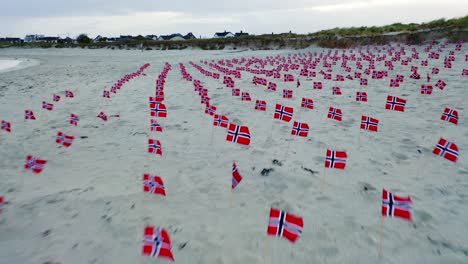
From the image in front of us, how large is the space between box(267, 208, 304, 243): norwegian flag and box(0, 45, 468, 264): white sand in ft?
3.04

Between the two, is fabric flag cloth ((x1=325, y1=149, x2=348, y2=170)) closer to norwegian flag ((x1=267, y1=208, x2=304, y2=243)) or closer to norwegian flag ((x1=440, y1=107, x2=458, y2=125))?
norwegian flag ((x1=267, y1=208, x2=304, y2=243))

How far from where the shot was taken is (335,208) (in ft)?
19.5

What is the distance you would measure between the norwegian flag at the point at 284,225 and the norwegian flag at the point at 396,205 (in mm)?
1507

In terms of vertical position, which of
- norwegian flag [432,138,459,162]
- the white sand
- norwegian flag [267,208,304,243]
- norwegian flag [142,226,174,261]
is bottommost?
the white sand

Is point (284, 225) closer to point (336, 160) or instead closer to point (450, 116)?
point (336, 160)

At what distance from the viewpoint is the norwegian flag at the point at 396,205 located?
4488 millimetres

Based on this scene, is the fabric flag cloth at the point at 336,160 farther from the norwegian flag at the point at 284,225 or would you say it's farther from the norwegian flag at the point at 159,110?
the norwegian flag at the point at 159,110

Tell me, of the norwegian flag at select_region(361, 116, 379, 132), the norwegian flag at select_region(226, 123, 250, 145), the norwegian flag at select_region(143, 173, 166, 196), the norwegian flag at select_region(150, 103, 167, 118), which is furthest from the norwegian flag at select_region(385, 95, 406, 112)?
the norwegian flag at select_region(143, 173, 166, 196)

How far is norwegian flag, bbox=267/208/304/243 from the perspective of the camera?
402 cm

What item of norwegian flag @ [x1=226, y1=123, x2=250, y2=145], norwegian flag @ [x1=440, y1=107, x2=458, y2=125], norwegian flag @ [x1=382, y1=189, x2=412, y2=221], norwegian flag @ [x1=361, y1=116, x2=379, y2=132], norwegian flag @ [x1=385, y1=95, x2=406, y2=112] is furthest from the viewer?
norwegian flag @ [x1=385, y1=95, x2=406, y2=112]

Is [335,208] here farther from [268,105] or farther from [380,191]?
[268,105]

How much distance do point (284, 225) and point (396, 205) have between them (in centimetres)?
185

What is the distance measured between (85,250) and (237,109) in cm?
925

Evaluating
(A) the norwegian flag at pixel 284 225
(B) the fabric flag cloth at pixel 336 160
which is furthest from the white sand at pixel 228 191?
(A) the norwegian flag at pixel 284 225
